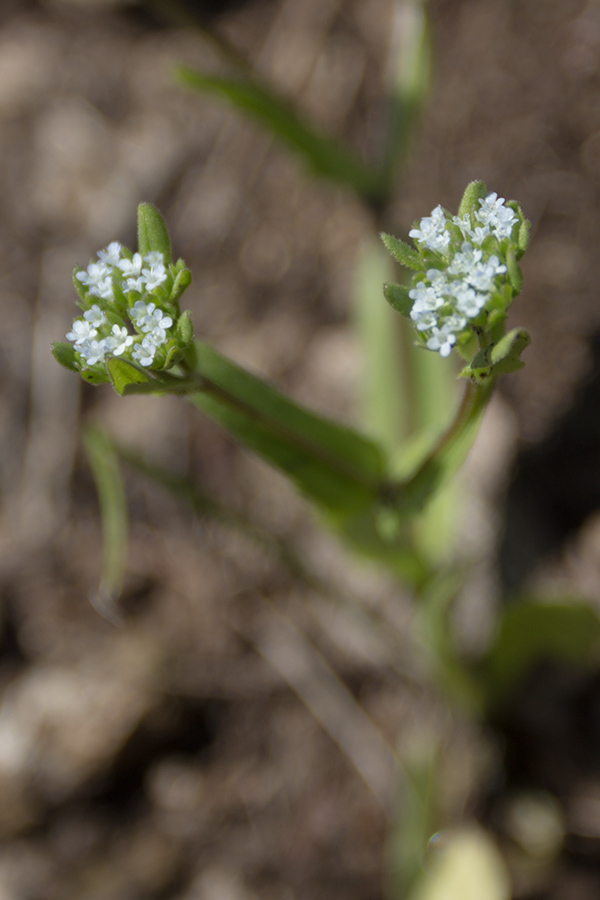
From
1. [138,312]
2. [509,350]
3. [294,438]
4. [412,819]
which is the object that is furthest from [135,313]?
[412,819]

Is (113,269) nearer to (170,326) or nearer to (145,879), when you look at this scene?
(170,326)

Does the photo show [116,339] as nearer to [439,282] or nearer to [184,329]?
[184,329]

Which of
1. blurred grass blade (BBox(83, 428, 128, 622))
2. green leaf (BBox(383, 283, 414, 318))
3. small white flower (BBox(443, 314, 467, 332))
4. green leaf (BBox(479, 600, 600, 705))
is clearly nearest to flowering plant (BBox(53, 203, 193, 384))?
green leaf (BBox(383, 283, 414, 318))

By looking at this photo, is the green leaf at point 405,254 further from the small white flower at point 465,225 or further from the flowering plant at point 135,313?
the flowering plant at point 135,313

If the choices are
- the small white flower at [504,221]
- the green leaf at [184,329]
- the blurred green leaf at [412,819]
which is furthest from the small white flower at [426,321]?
the blurred green leaf at [412,819]

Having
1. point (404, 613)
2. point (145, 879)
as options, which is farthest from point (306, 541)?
point (145, 879)

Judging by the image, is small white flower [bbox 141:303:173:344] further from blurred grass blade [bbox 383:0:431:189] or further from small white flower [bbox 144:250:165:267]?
blurred grass blade [bbox 383:0:431:189]
